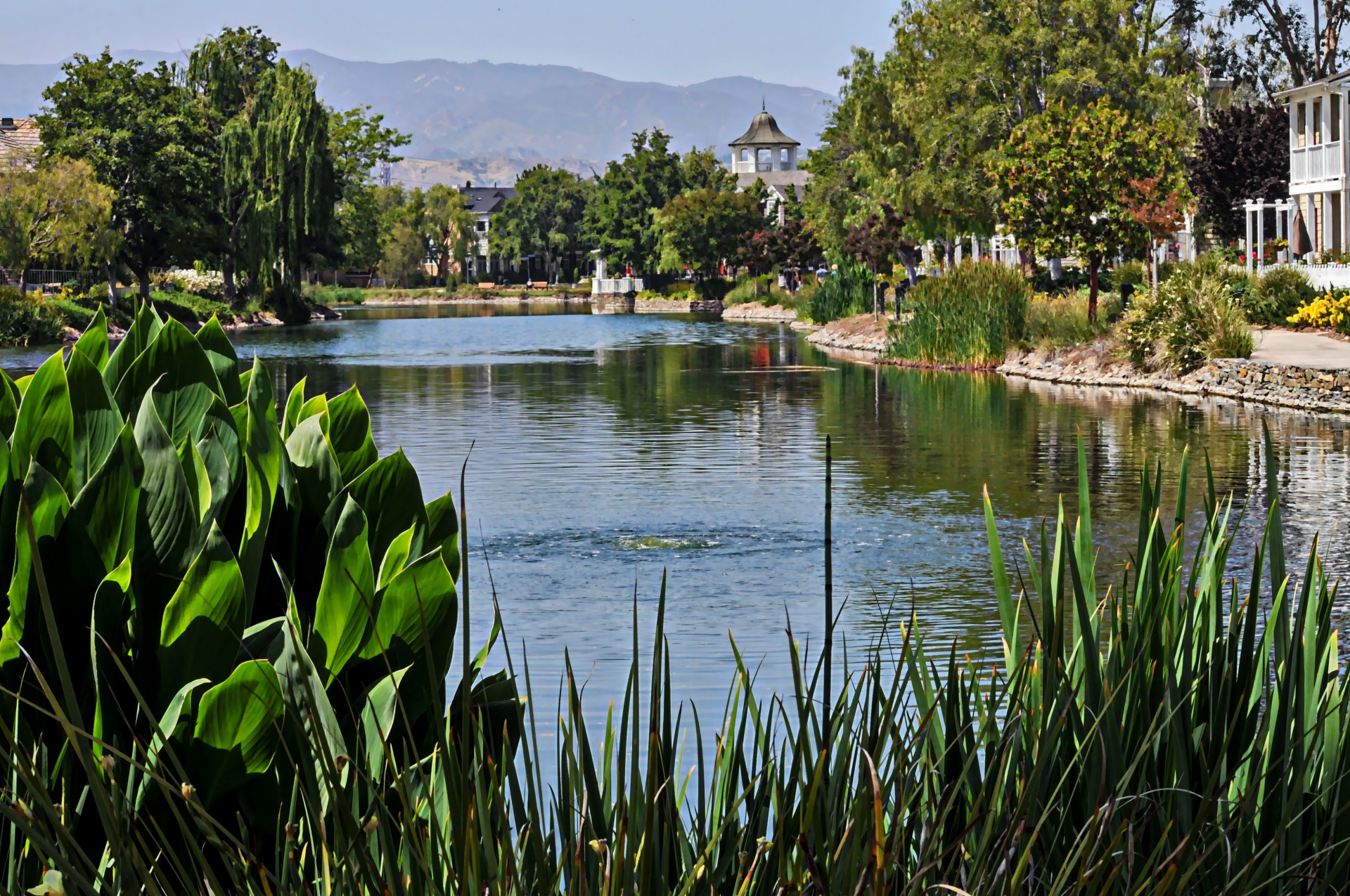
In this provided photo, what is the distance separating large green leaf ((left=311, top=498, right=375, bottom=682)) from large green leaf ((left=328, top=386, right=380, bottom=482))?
0.66 m

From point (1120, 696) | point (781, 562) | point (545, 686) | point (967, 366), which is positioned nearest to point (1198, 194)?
point (967, 366)

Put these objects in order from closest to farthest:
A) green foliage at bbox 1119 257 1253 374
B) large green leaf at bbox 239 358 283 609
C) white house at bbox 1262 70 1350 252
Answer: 1. large green leaf at bbox 239 358 283 609
2. green foliage at bbox 1119 257 1253 374
3. white house at bbox 1262 70 1350 252

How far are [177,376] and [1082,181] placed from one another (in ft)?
103

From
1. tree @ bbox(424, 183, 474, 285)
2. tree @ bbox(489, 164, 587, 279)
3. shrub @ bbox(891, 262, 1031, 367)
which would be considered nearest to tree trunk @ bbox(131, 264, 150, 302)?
shrub @ bbox(891, 262, 1031, 367)

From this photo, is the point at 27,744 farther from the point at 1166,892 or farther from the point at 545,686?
the point at 545,686

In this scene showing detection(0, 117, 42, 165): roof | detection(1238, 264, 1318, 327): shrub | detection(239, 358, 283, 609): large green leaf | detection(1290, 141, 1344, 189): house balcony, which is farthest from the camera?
detection(0, 117, 42, 165): roof

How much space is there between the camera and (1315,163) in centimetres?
4222

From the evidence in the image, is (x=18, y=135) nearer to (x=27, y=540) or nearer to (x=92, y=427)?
(x=92, y=427)

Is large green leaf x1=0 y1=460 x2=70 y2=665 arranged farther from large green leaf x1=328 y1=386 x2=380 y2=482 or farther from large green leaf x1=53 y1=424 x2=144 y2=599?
large green leaf x1=328 y1=386 x2=380 y2=482

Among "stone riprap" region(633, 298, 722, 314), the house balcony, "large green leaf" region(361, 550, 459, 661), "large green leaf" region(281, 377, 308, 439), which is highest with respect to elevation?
the house balcony

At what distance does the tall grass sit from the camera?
2.28 metres

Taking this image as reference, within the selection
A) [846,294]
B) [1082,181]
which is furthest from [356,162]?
[1082,181]

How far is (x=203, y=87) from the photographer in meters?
65.7

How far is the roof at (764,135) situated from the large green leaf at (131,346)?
5715 inches
